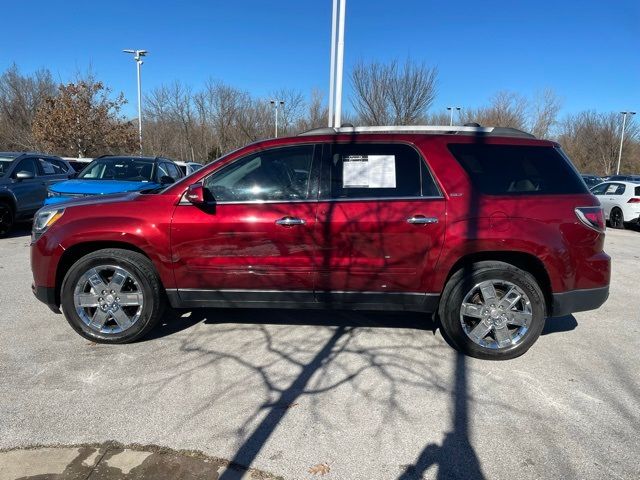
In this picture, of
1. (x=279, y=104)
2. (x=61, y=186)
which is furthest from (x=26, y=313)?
(x=279, y=104)

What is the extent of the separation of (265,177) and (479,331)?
2.26 metres

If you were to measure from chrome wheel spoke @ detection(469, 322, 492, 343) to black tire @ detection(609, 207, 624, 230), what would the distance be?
13.6 meters

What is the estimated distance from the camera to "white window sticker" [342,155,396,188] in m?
4.04

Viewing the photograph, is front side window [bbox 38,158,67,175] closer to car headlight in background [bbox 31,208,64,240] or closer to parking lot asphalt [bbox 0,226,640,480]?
parking lot asphalt [bbox 0,226,640,480]

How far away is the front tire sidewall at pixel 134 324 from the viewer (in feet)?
13.5

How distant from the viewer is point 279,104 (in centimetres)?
3503

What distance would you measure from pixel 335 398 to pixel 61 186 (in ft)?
23.5

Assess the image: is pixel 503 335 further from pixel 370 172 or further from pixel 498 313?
→ pixel 370 172

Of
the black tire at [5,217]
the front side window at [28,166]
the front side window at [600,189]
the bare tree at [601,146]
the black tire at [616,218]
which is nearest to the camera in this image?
the black tire at [5,217]

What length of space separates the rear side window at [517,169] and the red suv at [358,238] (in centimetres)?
1

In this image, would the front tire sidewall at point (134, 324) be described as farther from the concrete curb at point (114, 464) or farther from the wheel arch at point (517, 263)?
the wheel arch at point (517, 263)

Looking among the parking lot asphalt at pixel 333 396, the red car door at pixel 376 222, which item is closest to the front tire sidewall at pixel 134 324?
the parking lot asphalt at pixel 333 396

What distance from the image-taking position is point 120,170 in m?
9.22

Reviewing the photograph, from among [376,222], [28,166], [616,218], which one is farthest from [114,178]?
[616,218]
